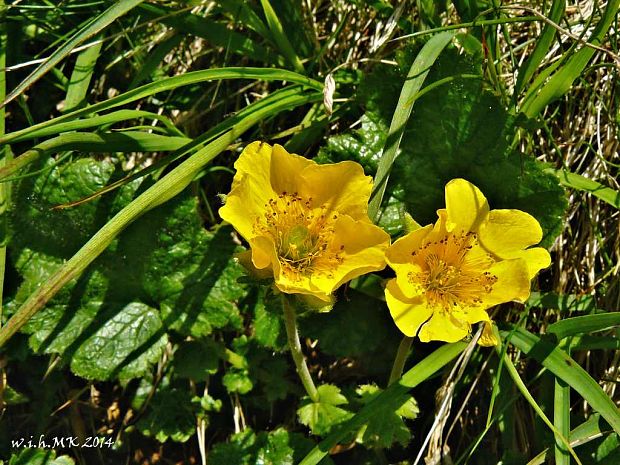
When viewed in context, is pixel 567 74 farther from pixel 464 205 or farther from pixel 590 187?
pixel 464 205

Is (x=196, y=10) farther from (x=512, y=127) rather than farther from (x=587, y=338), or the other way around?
(x=587, y=338)

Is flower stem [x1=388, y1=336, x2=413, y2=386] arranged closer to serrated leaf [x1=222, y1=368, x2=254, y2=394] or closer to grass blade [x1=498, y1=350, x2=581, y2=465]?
grass blade [x1=498, y1=350, x2=581, y2=465]

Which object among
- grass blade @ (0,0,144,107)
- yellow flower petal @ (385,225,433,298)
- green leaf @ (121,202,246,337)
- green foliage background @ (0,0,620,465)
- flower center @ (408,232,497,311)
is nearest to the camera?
grass blade @ (0,0,144,107)

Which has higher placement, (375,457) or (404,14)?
(404,14)

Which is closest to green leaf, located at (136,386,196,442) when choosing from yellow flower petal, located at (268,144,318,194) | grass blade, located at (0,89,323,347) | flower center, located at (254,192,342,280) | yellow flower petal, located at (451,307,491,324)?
grass blade, located at (0,89,323,347)

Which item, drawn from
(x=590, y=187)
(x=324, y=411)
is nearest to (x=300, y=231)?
(x=324, y=411)

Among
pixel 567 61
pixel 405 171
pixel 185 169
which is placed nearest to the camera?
pixel 185 169

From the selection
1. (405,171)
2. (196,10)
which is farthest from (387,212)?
(196,10)
